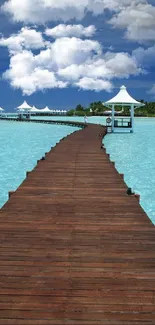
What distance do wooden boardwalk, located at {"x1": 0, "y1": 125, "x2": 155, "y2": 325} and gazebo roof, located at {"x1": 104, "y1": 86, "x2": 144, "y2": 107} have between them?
26021mm

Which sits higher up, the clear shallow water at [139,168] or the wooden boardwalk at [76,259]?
the wooden boardwalk at [76,259]

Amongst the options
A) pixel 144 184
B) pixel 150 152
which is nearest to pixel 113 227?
pixel 144 184

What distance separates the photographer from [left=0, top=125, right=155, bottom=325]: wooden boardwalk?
3812 millimetres

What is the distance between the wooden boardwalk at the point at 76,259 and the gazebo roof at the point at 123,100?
26021 mm

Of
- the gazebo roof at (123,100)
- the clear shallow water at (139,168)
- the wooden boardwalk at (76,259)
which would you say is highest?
the gazebo roof at (123,100)

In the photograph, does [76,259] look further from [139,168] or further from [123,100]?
[123,100]

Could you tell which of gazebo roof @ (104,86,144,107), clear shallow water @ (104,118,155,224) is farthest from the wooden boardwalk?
gazebo roof @ (104,86,144,107)

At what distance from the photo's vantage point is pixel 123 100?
3500 cm

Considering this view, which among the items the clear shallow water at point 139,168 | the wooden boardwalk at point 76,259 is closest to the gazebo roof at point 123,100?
the clear shallow water at point 139,168

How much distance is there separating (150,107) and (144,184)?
390 ft

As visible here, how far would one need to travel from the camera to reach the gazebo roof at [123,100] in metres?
34.6

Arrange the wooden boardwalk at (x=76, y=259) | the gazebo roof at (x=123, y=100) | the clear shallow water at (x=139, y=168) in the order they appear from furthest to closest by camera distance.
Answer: the gazebo roof at (x=123, y=100)
the clear shallow water at (x=139, y=168)
the wooden boardwalk at (x=76, y=259)

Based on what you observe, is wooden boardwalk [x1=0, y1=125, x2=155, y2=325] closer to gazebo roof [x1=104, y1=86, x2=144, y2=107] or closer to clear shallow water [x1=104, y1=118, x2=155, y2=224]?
clear shallow water [x1=104, y1=118, x2=155, y2=224]

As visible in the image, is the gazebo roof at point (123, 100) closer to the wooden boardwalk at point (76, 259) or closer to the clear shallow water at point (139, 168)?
the clear shallow water at point (139, 168)
